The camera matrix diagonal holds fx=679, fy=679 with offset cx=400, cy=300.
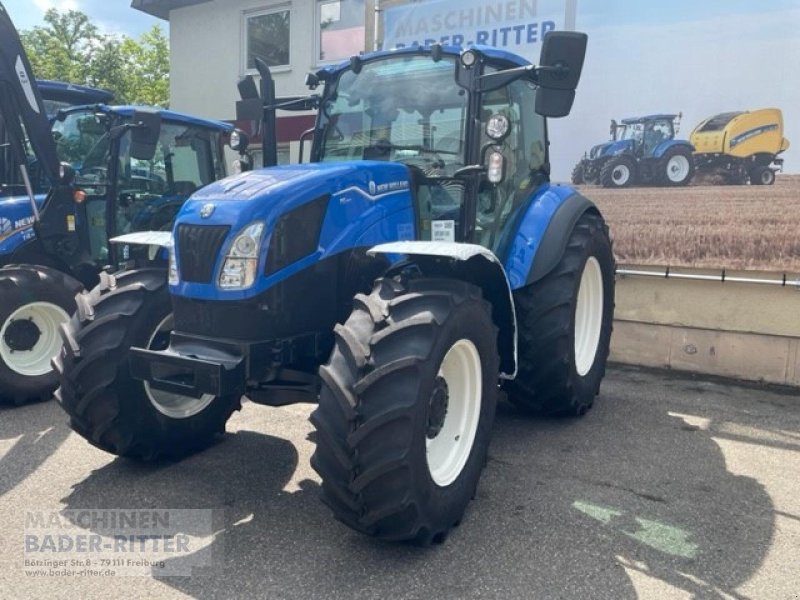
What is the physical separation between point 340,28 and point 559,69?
7.32 meters

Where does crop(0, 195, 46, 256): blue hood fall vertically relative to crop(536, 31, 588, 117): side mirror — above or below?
below

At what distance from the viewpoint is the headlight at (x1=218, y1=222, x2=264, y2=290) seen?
2992mm

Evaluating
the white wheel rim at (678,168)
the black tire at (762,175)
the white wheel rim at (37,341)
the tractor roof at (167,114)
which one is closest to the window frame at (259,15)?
the tractor roof at (167,114)

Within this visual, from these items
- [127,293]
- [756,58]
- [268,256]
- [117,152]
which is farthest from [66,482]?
[756,58]

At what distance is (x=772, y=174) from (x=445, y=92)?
3511 millimetres

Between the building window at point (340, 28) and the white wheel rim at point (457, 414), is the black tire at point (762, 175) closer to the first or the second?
the white wheel rim at point (457, 414)

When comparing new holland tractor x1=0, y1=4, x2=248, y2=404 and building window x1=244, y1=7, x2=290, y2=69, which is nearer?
new holland tractor x1=0, y1=4, x2=248, y2=404

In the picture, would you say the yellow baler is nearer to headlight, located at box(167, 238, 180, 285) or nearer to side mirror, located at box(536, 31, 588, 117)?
side mirror, located at box(536, 31, 588, 117)

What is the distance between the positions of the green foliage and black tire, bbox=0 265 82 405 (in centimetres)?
1889

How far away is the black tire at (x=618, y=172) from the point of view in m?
6.47

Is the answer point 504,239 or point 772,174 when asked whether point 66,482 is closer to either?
point 504,239

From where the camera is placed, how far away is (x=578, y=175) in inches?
267

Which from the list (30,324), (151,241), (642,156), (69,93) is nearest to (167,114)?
(69,93)

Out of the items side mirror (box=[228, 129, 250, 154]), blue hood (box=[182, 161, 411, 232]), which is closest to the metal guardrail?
blue hood (box=[182, 161, 411, 232])
